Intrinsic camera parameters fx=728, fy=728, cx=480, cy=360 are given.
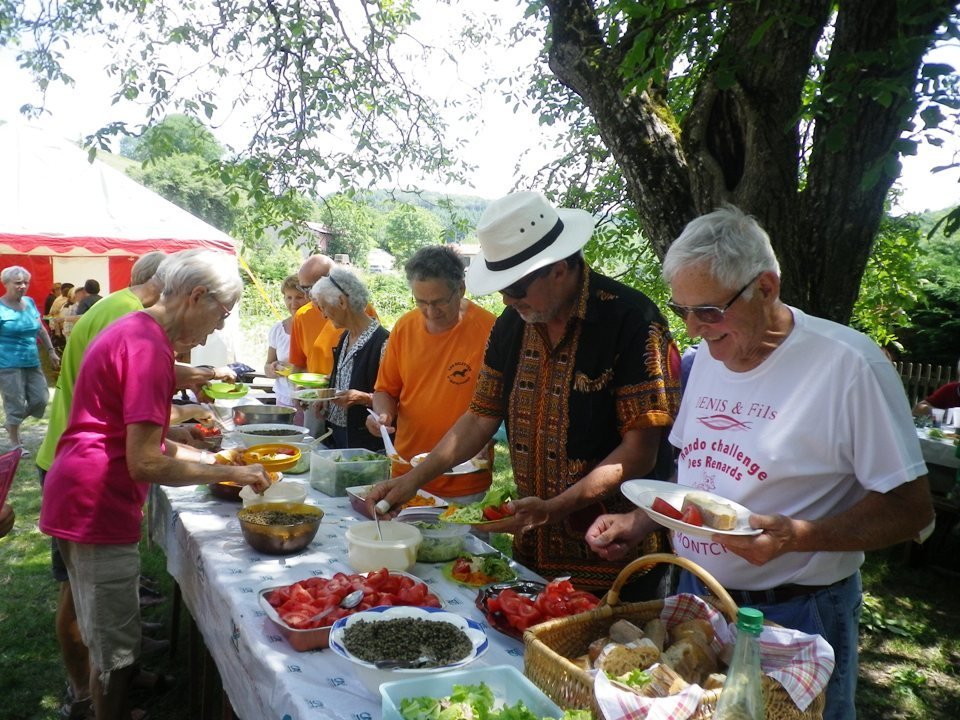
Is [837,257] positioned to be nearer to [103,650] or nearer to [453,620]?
[453,620]

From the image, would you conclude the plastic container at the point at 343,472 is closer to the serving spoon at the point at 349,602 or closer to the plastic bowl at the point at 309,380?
the serving spoon at the point at 349,602

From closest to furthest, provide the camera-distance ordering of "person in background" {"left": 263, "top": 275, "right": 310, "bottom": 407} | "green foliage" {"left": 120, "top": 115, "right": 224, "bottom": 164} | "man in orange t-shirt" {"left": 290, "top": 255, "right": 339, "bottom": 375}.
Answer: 1. "man in orange t-shirt" {"left": 290, "top": 255, "right": 339, "bottom": 375}
2. "person in background" {"left": 263, "top": 275, "right": 310, "bottom": 407}
3. "green foliage" {"left": 120, "top": 115, "right": 224, "bottom": 164}

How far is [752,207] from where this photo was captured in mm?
3213

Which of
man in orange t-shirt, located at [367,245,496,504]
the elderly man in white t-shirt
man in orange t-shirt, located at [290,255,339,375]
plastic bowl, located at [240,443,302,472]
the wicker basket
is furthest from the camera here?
man in orange t-shirt, located at [290,255,339,375]

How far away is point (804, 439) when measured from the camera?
69.0 inches

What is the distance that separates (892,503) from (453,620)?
1075mm

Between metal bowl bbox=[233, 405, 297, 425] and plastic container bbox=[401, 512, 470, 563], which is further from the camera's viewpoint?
metal bowl bbox=[233, 405, 297, 425]

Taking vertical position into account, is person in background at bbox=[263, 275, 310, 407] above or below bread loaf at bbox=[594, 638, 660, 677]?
above

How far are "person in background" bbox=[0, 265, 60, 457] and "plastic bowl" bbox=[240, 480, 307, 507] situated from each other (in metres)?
7.10

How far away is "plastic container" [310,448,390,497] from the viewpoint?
10.7 feet

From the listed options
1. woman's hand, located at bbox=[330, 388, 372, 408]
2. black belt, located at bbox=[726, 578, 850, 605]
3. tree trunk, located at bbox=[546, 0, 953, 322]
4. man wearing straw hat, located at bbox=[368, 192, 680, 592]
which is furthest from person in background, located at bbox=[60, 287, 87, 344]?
black belt, located at bbox=[726, 578, 850, 605]

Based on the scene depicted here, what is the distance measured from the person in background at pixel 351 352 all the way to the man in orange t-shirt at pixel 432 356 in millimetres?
469

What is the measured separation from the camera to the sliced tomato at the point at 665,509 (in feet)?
5.60

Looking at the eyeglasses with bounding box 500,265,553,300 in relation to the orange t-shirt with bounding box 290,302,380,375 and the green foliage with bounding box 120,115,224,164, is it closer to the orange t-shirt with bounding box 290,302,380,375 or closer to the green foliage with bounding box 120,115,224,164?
the orange t-shirt with bounding box 290,302,380,375
